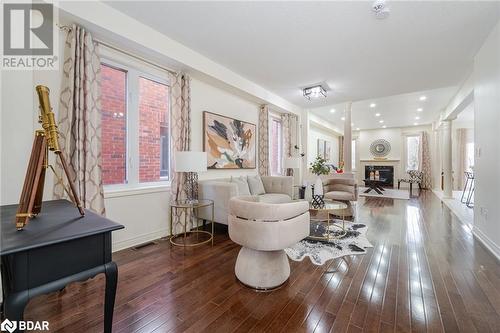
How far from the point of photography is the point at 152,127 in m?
3.30

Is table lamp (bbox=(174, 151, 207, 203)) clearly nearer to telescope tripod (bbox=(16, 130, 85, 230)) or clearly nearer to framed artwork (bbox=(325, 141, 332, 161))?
telescope tripod (bbox=(16, 130, 85, 230))

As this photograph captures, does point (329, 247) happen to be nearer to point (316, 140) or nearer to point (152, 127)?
point (152, 127)

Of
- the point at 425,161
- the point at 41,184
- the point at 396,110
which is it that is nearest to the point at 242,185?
the point at 41,184

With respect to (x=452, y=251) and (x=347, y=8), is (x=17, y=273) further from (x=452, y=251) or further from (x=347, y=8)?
(x=452, y=251)

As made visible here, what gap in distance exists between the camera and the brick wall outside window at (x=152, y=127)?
3189mm

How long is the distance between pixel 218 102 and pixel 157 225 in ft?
8.08

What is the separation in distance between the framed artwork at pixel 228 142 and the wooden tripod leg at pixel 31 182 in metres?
2.77

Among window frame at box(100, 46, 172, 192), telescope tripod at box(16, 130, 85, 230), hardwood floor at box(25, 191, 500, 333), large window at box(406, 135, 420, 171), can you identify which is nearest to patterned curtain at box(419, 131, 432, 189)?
large window at box(406, 135, 420, 171)

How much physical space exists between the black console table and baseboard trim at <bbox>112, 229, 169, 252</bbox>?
1651 millimetres

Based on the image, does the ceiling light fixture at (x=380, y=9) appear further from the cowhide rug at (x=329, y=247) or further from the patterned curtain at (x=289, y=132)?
the patterned curtain at (x=289, y=132)

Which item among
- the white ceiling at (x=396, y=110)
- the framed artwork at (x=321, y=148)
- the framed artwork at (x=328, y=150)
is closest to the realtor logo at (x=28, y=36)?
the white ceiling at (x=396, y=110)

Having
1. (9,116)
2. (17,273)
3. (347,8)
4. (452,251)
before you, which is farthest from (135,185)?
(452,251)

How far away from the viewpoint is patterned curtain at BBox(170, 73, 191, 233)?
3.30 metres

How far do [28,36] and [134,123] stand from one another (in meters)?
1.28
